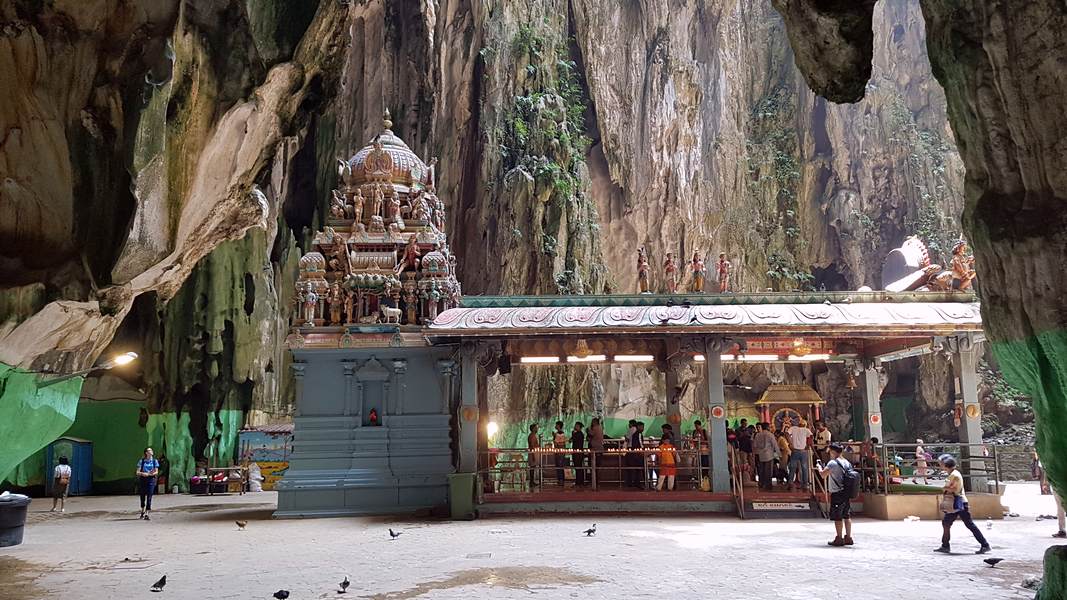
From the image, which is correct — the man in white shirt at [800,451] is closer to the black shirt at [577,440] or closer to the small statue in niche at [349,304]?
the black shirt at [577,440]

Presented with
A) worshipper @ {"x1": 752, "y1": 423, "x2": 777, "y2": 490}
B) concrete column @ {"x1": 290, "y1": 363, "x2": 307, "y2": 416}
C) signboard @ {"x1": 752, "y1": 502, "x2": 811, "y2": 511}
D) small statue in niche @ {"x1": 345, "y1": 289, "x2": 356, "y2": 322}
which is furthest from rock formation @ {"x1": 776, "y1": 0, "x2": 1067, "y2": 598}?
concrete column @ {"x1": 290, "y1": 363, "x2": 307, "y2": 416}

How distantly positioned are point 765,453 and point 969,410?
3821mm

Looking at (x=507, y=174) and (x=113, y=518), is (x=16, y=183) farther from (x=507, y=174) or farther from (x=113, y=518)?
(x=507, y=174)

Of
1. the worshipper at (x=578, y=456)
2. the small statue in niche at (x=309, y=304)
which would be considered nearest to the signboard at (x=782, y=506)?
the worshipper at (x=578, y=456)

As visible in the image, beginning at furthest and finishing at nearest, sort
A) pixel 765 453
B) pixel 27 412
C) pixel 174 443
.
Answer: pixel 174 443 → pixel 765 453 → pixel 27 412

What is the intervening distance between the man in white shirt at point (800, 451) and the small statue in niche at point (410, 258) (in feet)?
28.8

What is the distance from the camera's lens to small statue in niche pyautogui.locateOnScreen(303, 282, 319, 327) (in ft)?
53.7

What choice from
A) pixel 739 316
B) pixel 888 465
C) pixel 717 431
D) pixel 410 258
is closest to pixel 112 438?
pixel 410 258

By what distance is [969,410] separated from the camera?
14.5 meters

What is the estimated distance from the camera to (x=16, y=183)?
8156 mm

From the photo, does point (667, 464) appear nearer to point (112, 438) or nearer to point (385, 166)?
point (385, 166)

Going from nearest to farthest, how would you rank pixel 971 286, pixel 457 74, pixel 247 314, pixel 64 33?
pixel 64 33, pixel 971 286, pixel 247 314, pixel 457 74

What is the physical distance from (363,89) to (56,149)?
2460 cm

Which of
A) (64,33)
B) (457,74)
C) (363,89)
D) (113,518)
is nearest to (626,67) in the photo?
(457,74)
